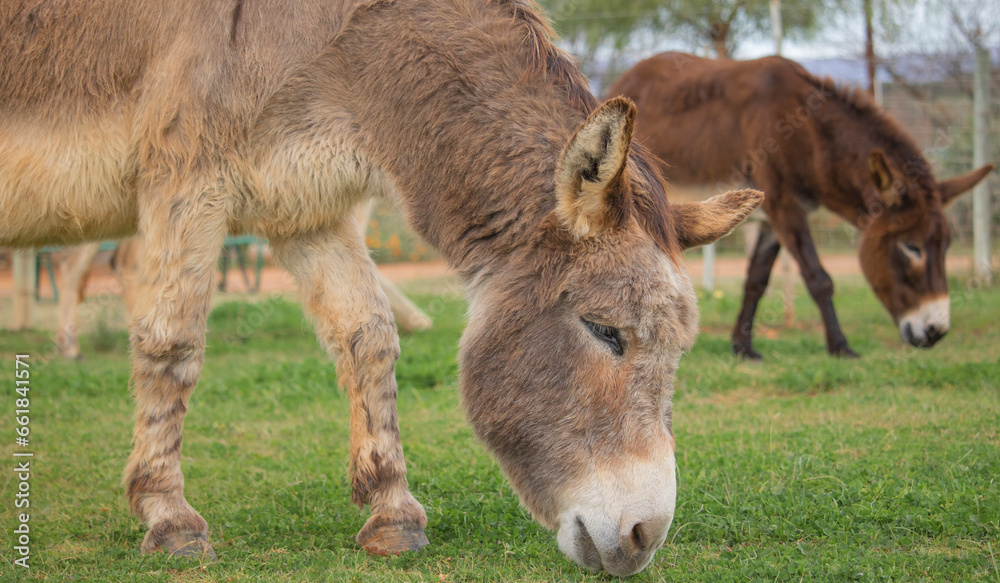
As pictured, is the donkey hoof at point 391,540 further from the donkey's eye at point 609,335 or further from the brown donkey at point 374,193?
the donkey's eye at point 609,335

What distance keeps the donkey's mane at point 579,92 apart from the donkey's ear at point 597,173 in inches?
3.9

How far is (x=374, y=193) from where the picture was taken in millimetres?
3061

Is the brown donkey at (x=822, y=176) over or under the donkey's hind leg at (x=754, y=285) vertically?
over

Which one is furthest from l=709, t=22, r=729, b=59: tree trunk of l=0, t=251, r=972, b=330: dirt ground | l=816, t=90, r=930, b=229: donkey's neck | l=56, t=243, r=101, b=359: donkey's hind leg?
l=56, t=243, r=101, b=359: donkey's hind leg

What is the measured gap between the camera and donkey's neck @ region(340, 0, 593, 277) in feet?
8.72

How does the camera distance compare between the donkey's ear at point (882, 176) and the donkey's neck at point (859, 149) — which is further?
the donkey's neck at point (859, 149)

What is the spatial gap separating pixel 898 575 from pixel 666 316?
1.13 m

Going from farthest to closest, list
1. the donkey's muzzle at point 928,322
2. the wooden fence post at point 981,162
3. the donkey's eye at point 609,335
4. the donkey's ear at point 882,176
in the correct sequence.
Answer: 1. the wooden fence post at point 981,162
2. the donkey's muzzle at point 928,322
3. the donkey's ear at point 882,176
4. the donkey's eye at point 609,335

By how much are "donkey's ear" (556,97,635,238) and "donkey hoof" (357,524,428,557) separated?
136 centimetres

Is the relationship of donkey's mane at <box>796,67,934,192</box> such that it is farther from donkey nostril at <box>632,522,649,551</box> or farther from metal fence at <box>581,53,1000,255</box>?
donkey nostril at <box>632,522,649,551</box>

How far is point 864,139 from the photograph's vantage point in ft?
21.5

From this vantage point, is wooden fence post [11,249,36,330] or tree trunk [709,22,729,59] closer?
wooden fence post [11,249,36,330]

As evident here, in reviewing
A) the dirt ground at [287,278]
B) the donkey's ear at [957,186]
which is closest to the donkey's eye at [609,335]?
the donkey's ear at [957,186]

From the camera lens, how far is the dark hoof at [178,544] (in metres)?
2.84
